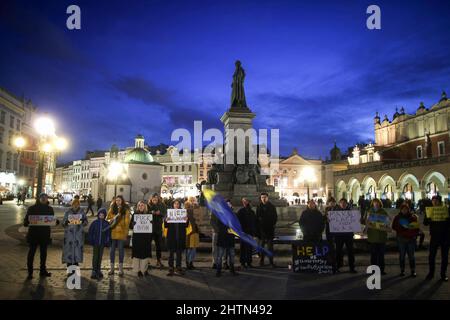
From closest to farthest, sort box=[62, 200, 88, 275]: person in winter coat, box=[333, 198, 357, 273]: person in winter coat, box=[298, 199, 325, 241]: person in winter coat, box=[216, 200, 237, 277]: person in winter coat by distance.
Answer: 1. box=[62, 200, 88, 275]: person in winter coat
2. box=[216, 200, 237, 277]: person in winter coat
3. box=[333, 198, 357, 273]: person in winter coat
4. box=[298, 199, 325, 241]: person in winter coat

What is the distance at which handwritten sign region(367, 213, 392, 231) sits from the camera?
870 cm

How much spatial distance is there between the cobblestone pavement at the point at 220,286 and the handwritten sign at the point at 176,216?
52.0 inches

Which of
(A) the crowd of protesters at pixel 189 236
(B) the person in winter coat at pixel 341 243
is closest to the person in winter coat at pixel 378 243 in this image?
(A) the crowd of protesters at pixel 189 236

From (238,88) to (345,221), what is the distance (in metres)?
11.7

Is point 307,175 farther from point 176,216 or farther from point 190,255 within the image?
point 176,216

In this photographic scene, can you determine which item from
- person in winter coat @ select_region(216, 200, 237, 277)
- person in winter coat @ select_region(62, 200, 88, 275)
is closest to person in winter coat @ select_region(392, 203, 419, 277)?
person in winter coat @ select_region(216, 200, 237, 277)

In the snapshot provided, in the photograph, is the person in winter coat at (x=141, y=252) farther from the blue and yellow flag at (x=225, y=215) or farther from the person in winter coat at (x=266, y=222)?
the person in winter coat at (x=266, y=222)

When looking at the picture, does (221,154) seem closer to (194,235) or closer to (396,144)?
(194,235)

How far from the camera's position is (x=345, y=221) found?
9.06m

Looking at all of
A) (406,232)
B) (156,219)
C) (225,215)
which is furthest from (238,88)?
(406,232)

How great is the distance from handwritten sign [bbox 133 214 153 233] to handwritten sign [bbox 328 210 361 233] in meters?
4.72

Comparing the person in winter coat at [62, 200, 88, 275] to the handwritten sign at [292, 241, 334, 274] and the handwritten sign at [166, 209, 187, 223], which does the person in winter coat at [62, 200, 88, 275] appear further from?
the handwritten sign at [292, 241, 334, 274]

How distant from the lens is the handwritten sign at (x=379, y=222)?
28.6 ft
